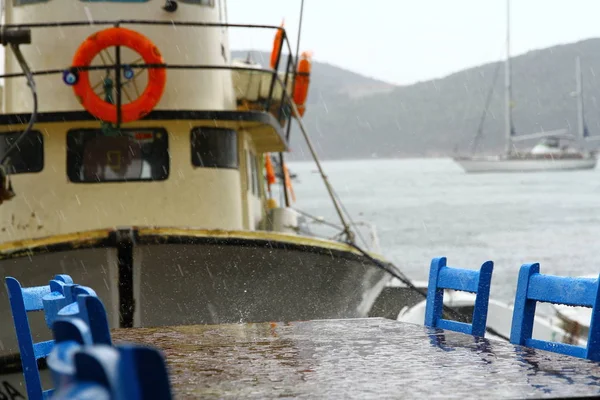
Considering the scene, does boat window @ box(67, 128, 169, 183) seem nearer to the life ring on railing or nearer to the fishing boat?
the fishing boat

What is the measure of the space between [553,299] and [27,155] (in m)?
6.74

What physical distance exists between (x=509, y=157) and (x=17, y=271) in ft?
413

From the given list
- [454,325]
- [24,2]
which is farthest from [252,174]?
[454,325]

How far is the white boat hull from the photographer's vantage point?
449 ft

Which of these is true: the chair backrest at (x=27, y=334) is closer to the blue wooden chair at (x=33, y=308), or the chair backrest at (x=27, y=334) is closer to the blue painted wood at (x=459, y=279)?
the blue wooden chair at (x=33, y=308)

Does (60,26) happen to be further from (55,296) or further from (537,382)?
(537,382)

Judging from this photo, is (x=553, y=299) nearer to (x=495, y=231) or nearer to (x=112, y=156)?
(x=112, y=156)

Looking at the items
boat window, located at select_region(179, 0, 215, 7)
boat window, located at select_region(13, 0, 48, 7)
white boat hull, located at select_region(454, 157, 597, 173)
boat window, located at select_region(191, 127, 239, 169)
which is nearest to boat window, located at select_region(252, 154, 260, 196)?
boat window, located at select_region(191, 127, 239, 169)

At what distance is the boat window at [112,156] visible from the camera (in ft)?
30.5

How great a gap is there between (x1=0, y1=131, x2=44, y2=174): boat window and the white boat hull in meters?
130

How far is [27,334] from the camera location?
3.75 m

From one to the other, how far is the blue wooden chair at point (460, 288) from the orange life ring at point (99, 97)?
4.72 meters

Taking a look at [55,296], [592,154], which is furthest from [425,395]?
[592,154]

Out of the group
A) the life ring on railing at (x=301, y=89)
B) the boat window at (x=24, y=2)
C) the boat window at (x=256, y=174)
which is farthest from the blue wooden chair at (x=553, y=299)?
the life ring on railing at (x=301, y=89)
